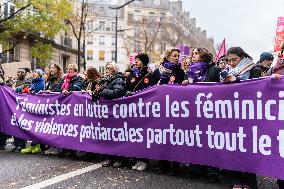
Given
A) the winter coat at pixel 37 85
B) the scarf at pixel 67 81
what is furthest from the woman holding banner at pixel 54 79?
the scarf at pixel 67 81

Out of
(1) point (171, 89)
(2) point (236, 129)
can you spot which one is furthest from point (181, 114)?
(2) point (236, 129)

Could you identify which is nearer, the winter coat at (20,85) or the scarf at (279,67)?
the scarf at (279,67)

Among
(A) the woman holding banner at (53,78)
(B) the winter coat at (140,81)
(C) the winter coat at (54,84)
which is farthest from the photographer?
(A) the woman holding banner at (53,78)

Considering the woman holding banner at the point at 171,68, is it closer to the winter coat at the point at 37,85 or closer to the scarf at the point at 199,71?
the scarf at the point at 199,71

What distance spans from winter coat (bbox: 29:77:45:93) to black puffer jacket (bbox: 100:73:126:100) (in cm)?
232

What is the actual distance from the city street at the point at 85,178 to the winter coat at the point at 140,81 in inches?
51.4

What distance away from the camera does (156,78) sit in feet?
23.1

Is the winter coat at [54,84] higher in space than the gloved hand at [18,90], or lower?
higher

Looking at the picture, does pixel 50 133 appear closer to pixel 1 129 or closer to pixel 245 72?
pixel 1 129

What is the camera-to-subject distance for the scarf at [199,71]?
6223 millimetres

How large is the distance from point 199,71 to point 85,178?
2171 millimetres

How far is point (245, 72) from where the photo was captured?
564cm

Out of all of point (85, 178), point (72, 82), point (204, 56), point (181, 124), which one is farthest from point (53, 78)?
point (204, 56)

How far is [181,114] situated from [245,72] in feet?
3.56
